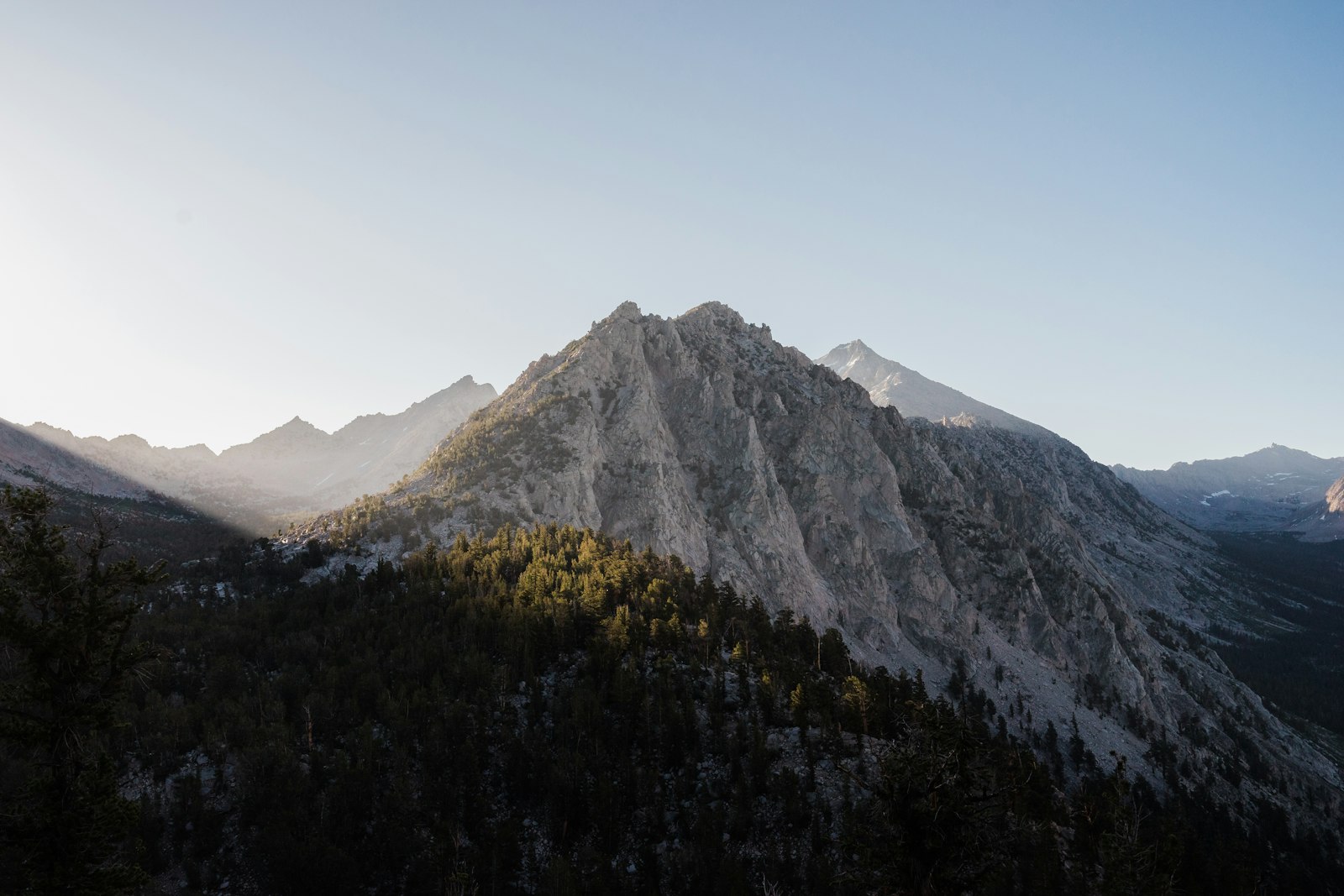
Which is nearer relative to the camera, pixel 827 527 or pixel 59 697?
pixel 59 697

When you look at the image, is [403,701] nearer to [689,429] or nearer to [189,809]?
[189,809]

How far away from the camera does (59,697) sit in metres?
20.3

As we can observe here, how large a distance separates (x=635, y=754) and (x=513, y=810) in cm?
861

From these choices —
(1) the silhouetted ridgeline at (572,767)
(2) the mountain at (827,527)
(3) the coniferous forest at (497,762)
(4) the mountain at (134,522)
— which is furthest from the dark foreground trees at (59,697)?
(4) the mountain at (134,522)

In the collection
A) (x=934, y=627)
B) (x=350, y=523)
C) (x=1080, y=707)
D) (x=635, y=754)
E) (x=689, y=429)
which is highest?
(x=689, y=429)

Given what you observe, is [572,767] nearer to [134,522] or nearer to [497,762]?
[497,762]

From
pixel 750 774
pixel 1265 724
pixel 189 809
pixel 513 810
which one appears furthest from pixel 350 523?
pixel 1265 724

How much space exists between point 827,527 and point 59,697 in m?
128

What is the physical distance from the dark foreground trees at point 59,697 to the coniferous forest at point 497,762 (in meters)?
0.08

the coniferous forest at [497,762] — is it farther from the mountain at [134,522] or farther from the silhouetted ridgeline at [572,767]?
the mountain at [134,522]

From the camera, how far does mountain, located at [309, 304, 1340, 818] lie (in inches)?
4377

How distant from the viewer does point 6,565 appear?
20.3m

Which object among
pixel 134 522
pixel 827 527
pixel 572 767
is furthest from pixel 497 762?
pixel 134 522

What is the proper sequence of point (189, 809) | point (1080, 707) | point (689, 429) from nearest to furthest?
point (189, 809)
point (1080, 707)
point (689, 429)
